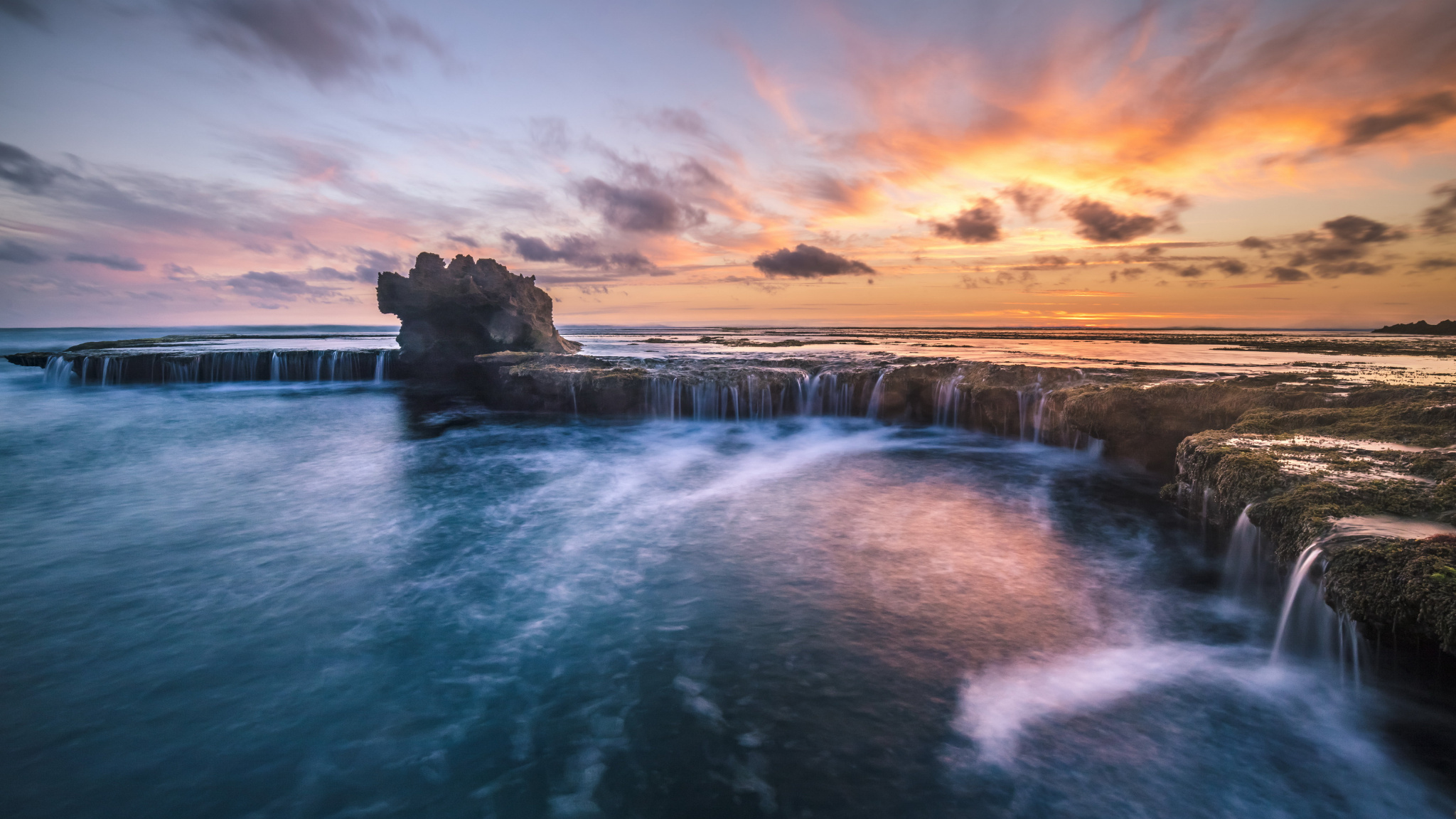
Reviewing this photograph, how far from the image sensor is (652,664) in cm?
586

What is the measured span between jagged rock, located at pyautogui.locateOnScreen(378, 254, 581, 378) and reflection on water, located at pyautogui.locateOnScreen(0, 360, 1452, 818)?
76.4ft

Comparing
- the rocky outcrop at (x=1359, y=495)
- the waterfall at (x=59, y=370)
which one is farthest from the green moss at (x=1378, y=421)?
the waterfall at (x=59, y=370)

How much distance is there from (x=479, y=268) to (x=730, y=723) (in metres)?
35.0

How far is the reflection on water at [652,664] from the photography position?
13.8ft

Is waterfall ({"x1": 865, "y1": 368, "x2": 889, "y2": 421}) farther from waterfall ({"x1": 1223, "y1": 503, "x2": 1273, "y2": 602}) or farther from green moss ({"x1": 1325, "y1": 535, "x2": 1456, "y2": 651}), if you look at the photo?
green moss ({"x1": 1325, "y1": 535, "x2": 1456, "y2": 651})

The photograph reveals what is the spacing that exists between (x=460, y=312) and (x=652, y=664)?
113ft

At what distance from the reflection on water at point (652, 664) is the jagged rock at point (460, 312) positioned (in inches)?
916

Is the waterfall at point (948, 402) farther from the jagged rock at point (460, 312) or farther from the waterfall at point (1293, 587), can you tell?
the jagged rock at point (460, 312)

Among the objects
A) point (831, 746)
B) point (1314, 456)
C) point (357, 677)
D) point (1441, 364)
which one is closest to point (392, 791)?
point (357, 677)

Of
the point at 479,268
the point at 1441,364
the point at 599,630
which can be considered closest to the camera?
the point at 599,630

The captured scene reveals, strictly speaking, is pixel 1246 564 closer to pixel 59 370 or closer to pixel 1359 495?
pixel 1359 495

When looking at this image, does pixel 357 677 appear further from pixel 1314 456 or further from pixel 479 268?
pixel 479 268

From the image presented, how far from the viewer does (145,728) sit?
4887 millimetres

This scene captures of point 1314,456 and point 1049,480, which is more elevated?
point 1314,456
